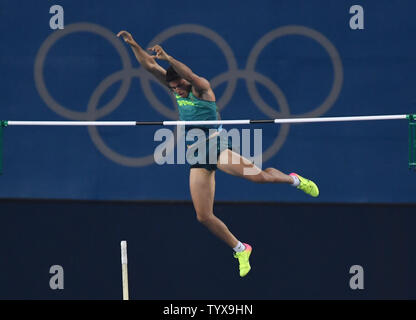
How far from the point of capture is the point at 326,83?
13.8 m

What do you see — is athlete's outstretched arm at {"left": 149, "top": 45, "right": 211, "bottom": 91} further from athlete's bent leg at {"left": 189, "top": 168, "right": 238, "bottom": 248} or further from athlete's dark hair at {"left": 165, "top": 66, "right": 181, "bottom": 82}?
athlete's bent leg at {"left": 189, "top": 168, "right": 238, "bottom": 248}

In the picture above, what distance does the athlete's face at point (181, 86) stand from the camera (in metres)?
11.4

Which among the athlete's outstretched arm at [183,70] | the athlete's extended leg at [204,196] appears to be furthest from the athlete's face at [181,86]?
the athlete's extended leg at [204,196]

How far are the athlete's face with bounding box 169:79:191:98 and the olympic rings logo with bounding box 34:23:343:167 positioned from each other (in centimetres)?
253

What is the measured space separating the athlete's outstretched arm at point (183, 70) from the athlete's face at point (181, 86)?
6.4 inches

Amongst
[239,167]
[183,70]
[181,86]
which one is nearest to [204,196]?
[239,167]

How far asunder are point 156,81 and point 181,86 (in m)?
2.64

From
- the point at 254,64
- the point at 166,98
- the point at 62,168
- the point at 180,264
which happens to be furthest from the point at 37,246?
the point at 254,64

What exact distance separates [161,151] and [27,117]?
7.58ft

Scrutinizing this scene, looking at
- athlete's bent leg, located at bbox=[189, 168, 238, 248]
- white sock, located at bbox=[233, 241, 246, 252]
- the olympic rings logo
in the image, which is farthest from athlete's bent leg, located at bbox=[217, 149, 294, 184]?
the olympic rings logo

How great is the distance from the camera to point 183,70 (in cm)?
1095

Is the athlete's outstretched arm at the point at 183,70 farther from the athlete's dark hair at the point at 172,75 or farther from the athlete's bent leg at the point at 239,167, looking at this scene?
the athlete's bent leg at the point at 239,167

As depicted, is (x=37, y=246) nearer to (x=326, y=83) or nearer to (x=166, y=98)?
(x=166, y=98)

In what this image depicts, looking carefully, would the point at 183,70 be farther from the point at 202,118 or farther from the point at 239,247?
the point at 239,247
